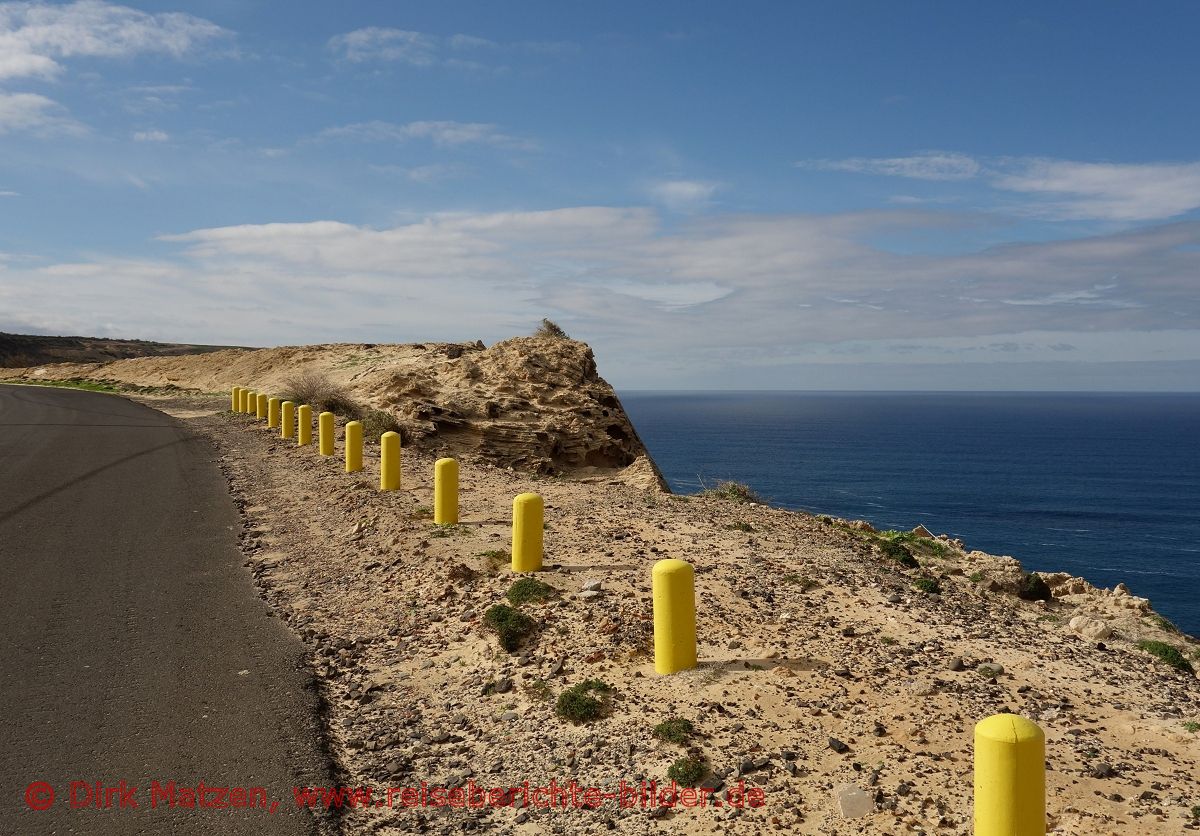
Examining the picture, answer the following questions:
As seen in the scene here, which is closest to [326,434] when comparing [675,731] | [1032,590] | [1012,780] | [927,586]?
[927,586]

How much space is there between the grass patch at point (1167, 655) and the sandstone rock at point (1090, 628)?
0.32 metres

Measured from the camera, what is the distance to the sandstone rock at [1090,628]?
26.4 ft

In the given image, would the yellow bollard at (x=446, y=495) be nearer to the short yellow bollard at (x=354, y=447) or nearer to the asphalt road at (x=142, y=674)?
the asphalt road at (x=142, y=674)

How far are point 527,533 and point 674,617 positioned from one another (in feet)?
9.09

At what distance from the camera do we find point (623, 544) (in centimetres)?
969

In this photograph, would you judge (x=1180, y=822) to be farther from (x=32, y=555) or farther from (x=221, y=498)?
(x=221, y=498)

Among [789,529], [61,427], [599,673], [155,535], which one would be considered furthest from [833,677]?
[61,427]

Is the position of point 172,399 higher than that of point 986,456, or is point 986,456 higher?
point 172,399

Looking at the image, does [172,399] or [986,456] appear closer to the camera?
[172,399]

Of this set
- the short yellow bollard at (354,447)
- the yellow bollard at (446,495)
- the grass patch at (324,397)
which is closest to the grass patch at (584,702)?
the yellow bollard at (446,495)

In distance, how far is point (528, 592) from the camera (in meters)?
7.95

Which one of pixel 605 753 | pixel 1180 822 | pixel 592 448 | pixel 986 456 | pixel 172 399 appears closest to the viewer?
pixel 1180 822

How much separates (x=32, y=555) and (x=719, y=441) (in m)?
117

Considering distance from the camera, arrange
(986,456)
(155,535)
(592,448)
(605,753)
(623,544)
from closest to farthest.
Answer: (605,753) → (623,544) → (155,535) → (592,448) → (986,456)
